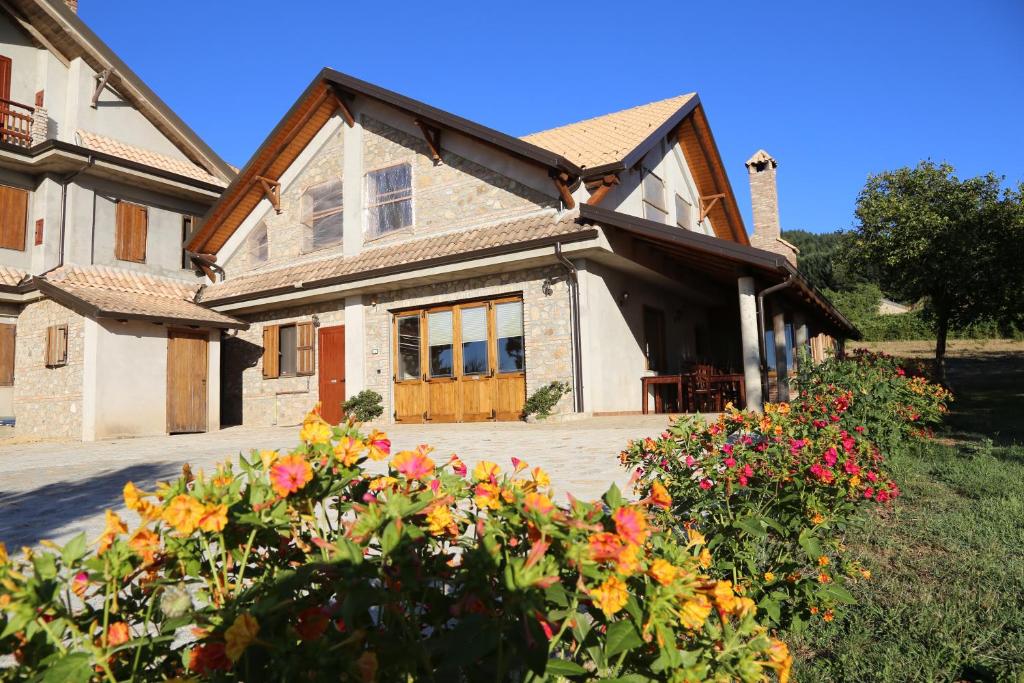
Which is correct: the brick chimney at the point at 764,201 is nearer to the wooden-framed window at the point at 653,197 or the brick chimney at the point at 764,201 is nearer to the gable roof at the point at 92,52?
the wooden-framed window at the point at 653,197

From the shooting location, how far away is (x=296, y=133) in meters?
14.3

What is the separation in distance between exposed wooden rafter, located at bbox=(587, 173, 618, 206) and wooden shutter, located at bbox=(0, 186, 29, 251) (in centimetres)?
1201

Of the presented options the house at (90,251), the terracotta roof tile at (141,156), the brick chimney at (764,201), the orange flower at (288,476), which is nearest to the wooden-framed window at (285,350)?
the house at (90,251)

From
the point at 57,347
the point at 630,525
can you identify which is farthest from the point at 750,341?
the point at 57,347

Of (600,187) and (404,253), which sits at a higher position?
(600,187)

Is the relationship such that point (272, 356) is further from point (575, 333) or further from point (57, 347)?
point (575, 333)

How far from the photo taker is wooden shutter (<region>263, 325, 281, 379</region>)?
47.1ft

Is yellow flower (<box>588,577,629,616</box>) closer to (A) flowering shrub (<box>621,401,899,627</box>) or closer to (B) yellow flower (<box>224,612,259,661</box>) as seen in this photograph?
(A) flowering shrub (<box>621,401,899,627</box>)

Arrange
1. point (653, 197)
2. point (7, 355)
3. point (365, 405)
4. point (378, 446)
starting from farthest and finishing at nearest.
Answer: point (7, 355)
point (653, 197)
point (365, 405)
point (378, 446)

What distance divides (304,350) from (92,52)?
874 cm

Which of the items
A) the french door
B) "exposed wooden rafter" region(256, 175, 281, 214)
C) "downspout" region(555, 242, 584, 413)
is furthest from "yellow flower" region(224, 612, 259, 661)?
"exposed wooden rafter" region(256, 175, 281, 214)

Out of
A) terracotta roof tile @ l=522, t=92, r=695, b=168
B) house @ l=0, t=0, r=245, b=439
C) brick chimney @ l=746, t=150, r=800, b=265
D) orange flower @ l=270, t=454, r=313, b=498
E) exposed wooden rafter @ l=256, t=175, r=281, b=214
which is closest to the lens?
orange flower @ l=270, t=454, r=313, b=498

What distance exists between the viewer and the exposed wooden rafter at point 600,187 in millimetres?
10703

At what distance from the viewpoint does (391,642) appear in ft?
3.90
